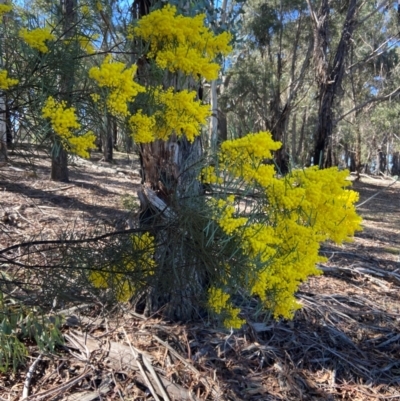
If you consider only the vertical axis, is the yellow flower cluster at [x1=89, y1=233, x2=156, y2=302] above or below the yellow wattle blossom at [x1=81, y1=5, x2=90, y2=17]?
below

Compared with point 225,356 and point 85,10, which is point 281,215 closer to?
point 85,10

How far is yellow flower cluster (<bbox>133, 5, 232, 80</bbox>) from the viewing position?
1.94m

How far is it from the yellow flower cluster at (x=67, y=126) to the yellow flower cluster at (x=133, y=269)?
69 centimetres

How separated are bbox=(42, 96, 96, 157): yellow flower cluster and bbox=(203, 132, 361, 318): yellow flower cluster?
1.63ft

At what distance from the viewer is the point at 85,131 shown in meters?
2.04

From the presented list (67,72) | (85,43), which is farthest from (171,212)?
(85,43)

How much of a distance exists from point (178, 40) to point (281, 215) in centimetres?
84

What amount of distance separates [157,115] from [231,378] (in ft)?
6.33

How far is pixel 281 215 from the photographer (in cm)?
177

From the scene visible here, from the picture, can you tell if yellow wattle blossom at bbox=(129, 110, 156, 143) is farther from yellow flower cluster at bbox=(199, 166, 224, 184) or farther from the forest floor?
the forest floor

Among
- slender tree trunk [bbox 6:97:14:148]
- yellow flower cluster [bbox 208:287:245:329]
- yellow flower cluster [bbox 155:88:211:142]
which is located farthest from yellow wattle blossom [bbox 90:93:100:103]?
yellow flower cluster [bbox 208:287:245:329]

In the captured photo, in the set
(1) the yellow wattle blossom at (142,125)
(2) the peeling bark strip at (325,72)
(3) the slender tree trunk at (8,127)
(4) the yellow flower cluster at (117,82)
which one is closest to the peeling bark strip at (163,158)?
(3) the slender tree trunk at (8,127)

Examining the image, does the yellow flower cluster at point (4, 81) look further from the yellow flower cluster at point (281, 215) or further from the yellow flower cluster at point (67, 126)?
the yellow flower cluster at point (281, 215)

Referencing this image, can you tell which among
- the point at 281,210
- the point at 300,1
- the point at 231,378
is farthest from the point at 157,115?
the point at 300,1
